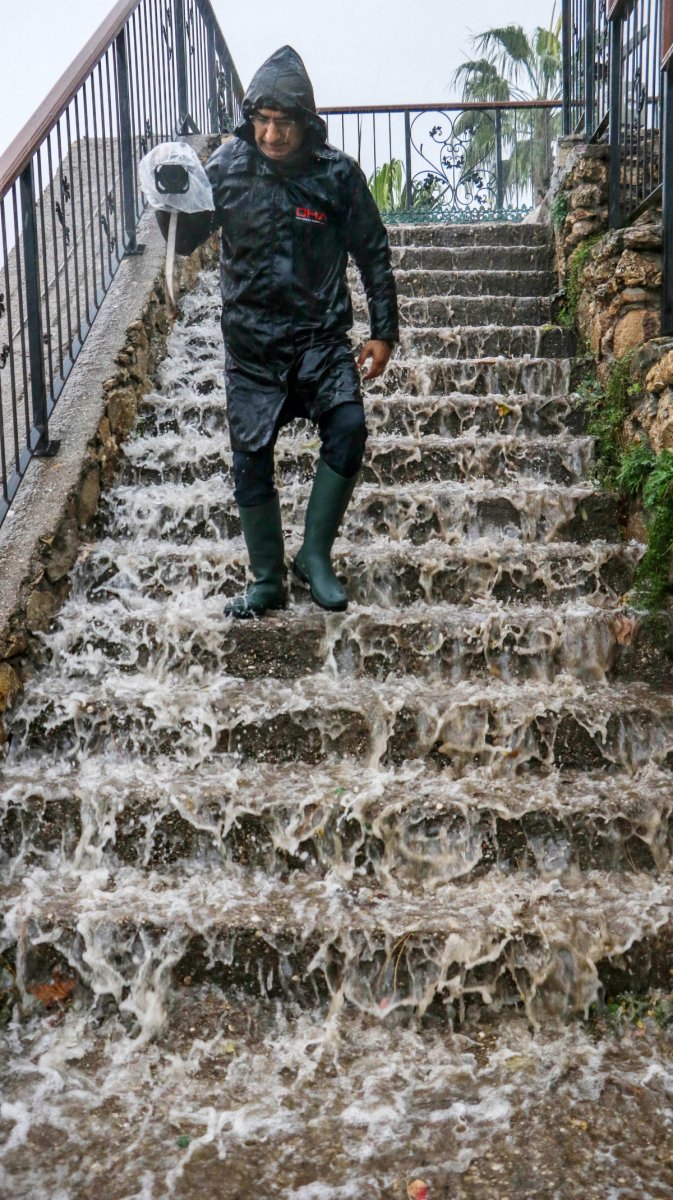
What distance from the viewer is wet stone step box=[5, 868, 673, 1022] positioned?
2.57 metres

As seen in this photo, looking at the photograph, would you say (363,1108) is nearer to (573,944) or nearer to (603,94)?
(573,944)

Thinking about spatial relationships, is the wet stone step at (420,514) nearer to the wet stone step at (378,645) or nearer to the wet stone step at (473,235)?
the wet stone step at (378,645)

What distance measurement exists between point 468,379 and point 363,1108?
3768mm

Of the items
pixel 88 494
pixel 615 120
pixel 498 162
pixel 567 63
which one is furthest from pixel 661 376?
pixel 498 162

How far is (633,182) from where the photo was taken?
5.09 metres

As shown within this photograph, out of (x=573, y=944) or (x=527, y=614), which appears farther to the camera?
(x=527, y=614)

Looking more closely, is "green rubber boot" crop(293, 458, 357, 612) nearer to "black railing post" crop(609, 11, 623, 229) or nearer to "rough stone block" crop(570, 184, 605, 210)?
"black railing post" crop(609, 11, 623, 229)

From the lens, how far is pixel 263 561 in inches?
144

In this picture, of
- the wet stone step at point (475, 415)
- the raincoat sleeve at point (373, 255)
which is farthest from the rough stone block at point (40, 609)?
the wet stone step at point (475, 415)

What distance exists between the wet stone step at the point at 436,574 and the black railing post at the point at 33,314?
683 millimetres

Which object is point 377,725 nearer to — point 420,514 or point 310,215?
point 420,514

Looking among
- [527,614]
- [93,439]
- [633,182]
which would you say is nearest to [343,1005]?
[527,614]

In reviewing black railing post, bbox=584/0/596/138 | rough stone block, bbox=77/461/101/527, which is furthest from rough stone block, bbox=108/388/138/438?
black railing post, bbox=584/0/596/138

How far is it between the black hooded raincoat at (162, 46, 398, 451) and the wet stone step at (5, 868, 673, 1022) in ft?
5.40
